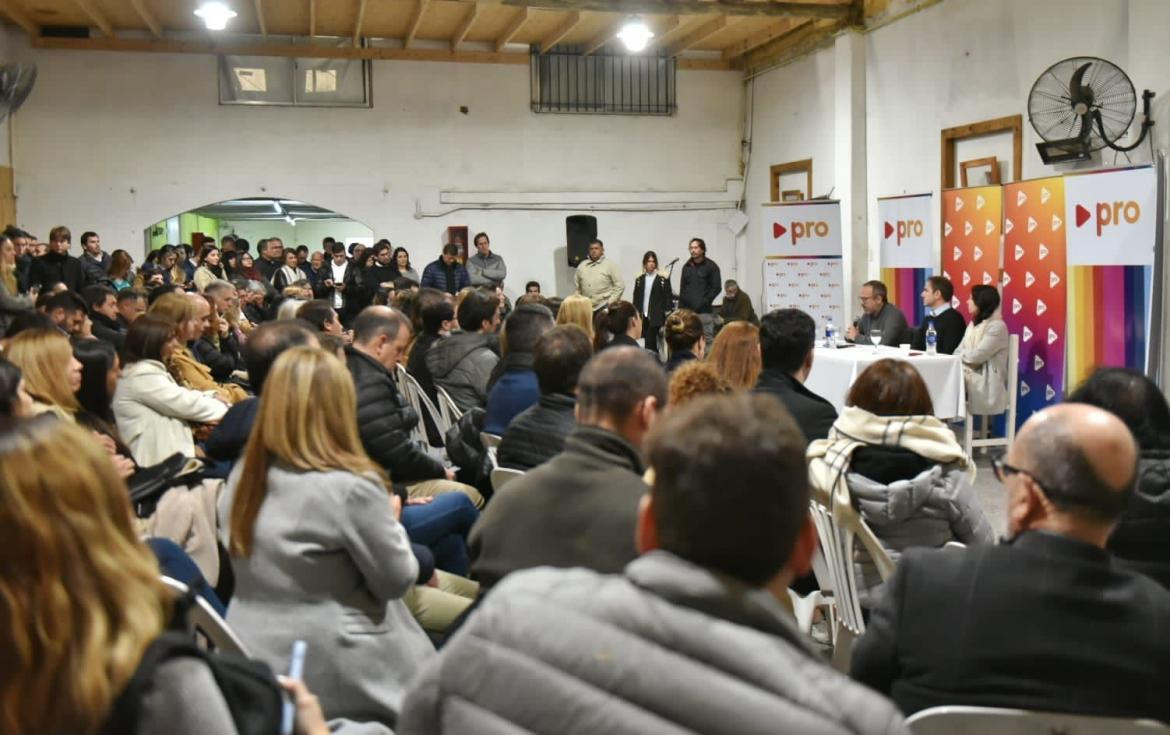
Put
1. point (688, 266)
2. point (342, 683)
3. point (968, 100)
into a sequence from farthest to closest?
point (688, 266), point (968, 100), point (342, 683)

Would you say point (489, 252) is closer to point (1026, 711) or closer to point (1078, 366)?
point (1078, 366)

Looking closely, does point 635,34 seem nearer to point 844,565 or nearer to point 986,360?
point 986,360

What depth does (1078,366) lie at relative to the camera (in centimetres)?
776

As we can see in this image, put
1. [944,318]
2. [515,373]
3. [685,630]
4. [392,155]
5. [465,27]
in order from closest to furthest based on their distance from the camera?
[685,630]
[515,373]
[944,318]
[465,27]
[392,155]

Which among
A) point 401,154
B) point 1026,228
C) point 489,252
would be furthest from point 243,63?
point 1026,228

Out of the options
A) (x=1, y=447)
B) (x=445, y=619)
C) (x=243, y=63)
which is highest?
(x=243, y=63)

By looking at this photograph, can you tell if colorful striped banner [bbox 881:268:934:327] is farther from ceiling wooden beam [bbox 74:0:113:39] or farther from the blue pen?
the blue pen

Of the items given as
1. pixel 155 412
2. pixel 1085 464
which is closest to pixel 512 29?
pixel 155 412

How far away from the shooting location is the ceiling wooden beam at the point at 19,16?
1112cm

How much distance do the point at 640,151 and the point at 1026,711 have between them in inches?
504

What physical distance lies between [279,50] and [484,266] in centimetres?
330

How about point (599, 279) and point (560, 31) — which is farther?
point (599, 279)

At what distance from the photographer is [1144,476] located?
8.25 feet

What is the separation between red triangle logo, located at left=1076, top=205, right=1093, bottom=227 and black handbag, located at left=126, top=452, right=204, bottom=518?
624 cm
